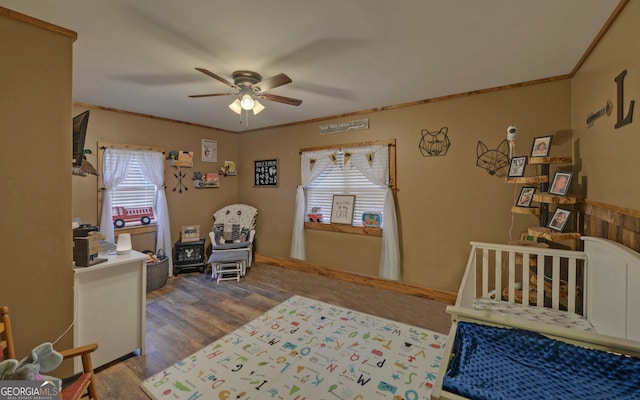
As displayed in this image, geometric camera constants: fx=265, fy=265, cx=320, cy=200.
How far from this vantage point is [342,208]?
401cm

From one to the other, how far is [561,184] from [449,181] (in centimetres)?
106

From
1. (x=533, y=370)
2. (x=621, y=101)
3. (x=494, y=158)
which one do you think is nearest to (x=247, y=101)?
(x=533, y=370)

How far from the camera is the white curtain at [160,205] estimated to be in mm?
4023

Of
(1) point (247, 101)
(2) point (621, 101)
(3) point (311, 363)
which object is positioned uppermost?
(1) point (247, 101)

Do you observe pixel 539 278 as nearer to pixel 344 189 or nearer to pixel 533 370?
pixel 533 370

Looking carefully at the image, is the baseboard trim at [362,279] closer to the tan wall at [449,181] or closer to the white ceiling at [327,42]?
the tan wall at [449,181]

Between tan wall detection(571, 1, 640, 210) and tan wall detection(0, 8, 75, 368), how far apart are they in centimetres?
342

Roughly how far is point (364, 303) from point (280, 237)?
2022mm

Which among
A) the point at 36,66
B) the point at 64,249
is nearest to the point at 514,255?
the point at 64,249

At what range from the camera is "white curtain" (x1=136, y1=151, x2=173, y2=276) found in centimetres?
402

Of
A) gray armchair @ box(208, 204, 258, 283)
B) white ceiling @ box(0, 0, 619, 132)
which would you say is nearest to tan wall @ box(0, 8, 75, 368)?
white ceiling @ box(0, 0, 619, 132)

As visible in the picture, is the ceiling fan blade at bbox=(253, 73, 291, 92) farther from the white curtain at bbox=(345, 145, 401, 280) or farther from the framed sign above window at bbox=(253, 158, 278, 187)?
the framed sign above window at bbox=(253, 158, 278, 187)

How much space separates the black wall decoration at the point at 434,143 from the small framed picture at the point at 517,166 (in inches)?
29.5

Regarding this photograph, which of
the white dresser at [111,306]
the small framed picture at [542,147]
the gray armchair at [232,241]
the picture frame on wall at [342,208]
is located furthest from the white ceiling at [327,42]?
the gray armchair at [232,241]
